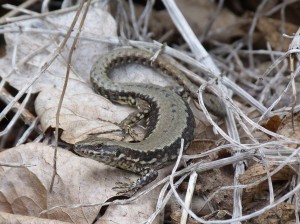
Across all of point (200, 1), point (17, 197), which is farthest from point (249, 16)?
point (17, 197)

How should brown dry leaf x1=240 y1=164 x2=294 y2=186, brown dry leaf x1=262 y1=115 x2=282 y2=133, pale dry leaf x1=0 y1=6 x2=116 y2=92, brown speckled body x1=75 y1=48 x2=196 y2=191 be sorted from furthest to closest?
pale dry leaf x1=0 y1=6 x2=116 y2=92, brown dry leaf x1=262 y1=115 x2=282 y2=133, brown speckled body x1=75 y1=48 x2=196 y2=191, brown dry leaf x1=240 y1=164 x2=294 y2=186

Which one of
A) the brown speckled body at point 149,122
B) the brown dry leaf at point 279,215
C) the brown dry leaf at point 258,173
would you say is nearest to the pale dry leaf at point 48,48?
the brown speckled body at point 149,122

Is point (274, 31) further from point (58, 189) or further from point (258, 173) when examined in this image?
point (58, 189)

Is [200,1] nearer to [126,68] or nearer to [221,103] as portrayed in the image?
[126,68]

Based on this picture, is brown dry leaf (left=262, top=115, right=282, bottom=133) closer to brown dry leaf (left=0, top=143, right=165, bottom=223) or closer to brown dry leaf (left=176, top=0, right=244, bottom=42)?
brown dry leaf (left=0, top=143, right=165, bottom=223)

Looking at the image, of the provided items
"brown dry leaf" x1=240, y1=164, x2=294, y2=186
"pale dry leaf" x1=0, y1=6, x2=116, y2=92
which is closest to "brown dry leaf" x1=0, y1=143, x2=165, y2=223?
"brown dry leaf" x1=240, y1=164, x2=294, y2=186

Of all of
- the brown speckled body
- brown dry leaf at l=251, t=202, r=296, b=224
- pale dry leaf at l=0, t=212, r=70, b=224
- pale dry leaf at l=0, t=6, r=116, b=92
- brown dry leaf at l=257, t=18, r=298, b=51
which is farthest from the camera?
brown dry leaf at l=257, t=18, r=298, b=51
